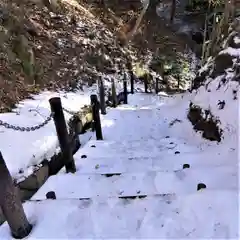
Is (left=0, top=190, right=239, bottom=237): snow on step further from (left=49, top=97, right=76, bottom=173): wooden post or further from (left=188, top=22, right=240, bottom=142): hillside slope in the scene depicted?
(left=188, top=22, right=240, bottom=142): hillside slope

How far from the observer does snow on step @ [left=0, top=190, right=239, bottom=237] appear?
2.23m

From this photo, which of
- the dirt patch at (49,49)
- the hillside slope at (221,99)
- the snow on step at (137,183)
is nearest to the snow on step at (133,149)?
the hillside slope at (221,99)

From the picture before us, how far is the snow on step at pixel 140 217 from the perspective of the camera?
7.33ft

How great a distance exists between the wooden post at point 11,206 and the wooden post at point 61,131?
1604 mm

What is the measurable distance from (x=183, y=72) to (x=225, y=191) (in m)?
16.1

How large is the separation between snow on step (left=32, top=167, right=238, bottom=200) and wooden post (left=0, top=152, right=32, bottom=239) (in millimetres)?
802

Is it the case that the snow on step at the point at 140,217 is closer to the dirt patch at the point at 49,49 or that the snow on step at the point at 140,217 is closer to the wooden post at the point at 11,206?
the wooden post at the point at 11,206

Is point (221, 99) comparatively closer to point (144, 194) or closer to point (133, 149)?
point (133, 149)

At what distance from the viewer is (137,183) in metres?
3.47

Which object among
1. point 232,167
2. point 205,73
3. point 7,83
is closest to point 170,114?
point 205,73

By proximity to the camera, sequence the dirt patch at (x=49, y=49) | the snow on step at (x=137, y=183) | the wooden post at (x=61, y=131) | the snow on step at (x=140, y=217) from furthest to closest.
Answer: the dirt patch at (x=49, y=49) < the wooden post at (x=61, y=131) < the snow on step at (x=137, y=183) < the snow on step at (x=140, y=217)

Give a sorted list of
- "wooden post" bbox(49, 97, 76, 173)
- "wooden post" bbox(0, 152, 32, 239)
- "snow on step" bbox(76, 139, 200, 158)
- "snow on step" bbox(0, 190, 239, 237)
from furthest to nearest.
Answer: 1. "snow on step" bbox(76, 139, 200, 158)
2. "wooden post" bbox(49, 97, 76, 173)
3. "wooden post" bbox(0, 152, 32, 239)
4. "snow on step" bbox(0, 190, 239, 237)

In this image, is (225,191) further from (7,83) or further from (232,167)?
(7,83)

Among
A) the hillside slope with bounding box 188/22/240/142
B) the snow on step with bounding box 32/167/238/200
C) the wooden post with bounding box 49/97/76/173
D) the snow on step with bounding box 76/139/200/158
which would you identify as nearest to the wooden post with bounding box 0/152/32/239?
the snow on step with bounding box 32/167/238/200
